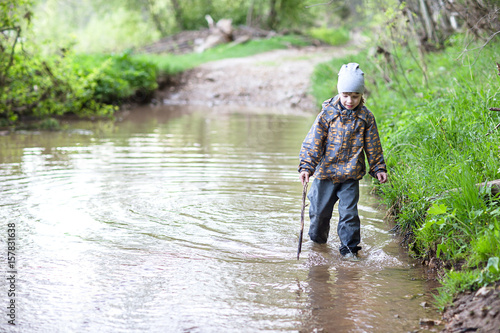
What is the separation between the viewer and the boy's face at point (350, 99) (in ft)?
14.3

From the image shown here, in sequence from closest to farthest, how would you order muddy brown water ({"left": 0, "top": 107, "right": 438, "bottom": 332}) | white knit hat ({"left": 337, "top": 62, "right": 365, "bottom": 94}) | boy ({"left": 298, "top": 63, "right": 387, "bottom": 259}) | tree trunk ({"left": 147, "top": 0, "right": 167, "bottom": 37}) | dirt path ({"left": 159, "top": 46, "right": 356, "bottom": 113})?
muddy brown water ({"left": 0, "top": 107, "right": 438, "bottom": 332}) < white knit hat ({"left": 337, "top": 62, "right": 365, "bottom": 94}) < boy ({"left": 298, "top": 63, "right": 387, "bottom": 259}) < dirt path ({"left": 159, "top": 46, "right": 356, "bottom": 113}) < tree trunk ({"left": 147, "top": 0, "right": 167, "bottom": 37})

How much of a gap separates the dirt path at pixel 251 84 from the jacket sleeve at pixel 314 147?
1252 cm

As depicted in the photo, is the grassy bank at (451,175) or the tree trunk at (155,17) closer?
the grassy bank at (451,175)

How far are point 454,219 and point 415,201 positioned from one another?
72 centimetres

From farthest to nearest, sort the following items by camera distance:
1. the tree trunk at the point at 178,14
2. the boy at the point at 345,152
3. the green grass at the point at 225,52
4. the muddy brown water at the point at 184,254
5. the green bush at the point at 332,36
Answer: the tree trunk at the point at 178,14 → the green bush at the point at 332,36 → the green grass at the point at 225,52 → the boy at the point at 345,152 → the muddy brown water at the point at 184,254

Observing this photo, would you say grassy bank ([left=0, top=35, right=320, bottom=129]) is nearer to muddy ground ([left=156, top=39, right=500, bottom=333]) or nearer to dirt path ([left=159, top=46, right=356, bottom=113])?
muddy ground ([left=156, top=39, right=500, bottom=333])

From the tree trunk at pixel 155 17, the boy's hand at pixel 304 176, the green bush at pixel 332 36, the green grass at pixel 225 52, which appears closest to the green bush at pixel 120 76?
the green grass at pixel 225 52

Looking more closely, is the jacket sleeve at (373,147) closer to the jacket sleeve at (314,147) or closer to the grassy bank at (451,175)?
the jacket sleeve at (314,147)

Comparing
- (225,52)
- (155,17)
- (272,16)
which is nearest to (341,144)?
(225,52)

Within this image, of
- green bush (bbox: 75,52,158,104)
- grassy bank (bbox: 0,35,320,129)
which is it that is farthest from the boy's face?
green bush (bbox: 75,52,158,104)

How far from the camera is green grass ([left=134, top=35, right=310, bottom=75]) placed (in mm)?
21477

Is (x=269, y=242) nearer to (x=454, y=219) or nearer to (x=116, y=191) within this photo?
(x=454, y=219)

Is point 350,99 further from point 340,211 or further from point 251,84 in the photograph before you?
point 251,84

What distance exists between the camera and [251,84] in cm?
1997
